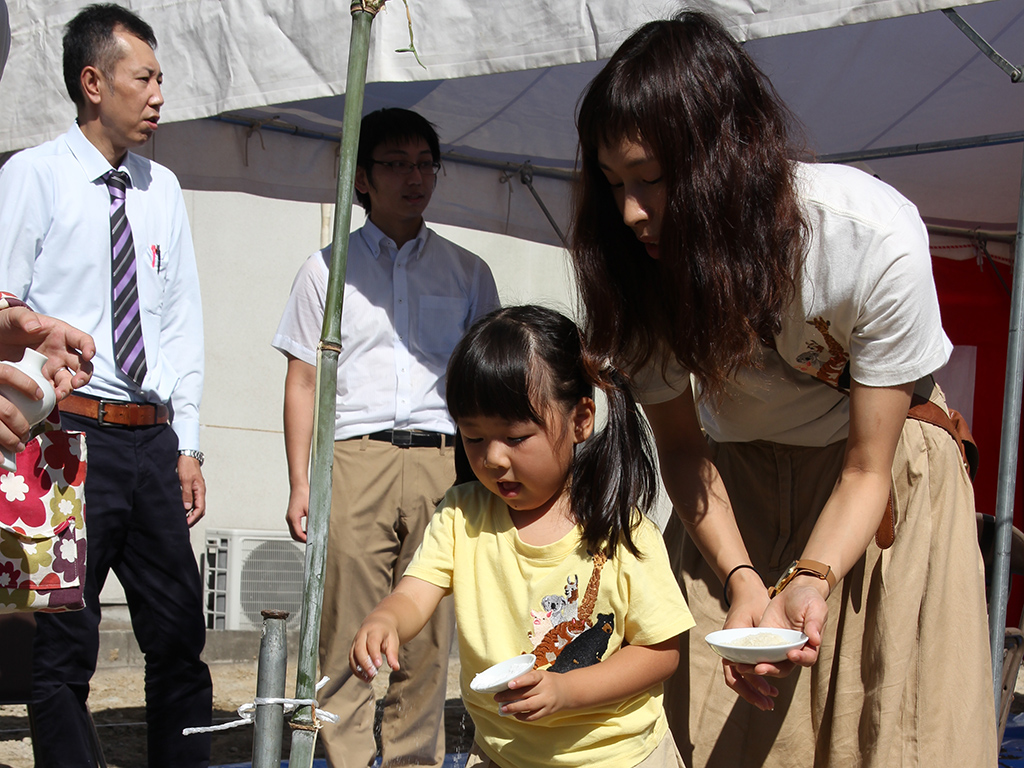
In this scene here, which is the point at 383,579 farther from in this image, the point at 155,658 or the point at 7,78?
the point at 7,78

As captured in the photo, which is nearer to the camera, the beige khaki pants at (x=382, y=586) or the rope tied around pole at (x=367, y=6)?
the rope tied around pole at (x=367, y=6)

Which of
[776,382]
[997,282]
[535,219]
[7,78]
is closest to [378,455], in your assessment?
[776,382]

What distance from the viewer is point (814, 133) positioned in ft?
13.8

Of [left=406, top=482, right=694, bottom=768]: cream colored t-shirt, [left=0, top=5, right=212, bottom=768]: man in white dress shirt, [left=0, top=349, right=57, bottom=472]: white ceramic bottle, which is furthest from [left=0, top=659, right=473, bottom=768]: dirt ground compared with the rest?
[left=0, top=349, right=57, bottom=472]: white ceramic bottle

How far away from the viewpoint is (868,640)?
5.52 feet

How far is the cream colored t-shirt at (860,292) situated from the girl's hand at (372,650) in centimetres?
71

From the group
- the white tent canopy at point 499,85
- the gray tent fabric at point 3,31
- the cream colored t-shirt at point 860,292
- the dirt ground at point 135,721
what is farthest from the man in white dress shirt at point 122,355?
the cream colored t-shirt at point 860,292

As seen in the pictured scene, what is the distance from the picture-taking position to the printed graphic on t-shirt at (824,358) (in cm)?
158

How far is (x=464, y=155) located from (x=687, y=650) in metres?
3.16

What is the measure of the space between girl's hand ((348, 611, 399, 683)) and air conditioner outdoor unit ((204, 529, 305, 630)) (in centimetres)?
361

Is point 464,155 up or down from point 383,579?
up

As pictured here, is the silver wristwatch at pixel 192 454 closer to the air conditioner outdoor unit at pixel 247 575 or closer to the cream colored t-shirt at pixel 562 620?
the cream colored t-shirt at pixel 562 620

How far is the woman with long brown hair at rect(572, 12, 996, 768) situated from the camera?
4.84ft

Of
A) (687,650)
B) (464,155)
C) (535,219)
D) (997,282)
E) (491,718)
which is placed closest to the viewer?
(491,718)
